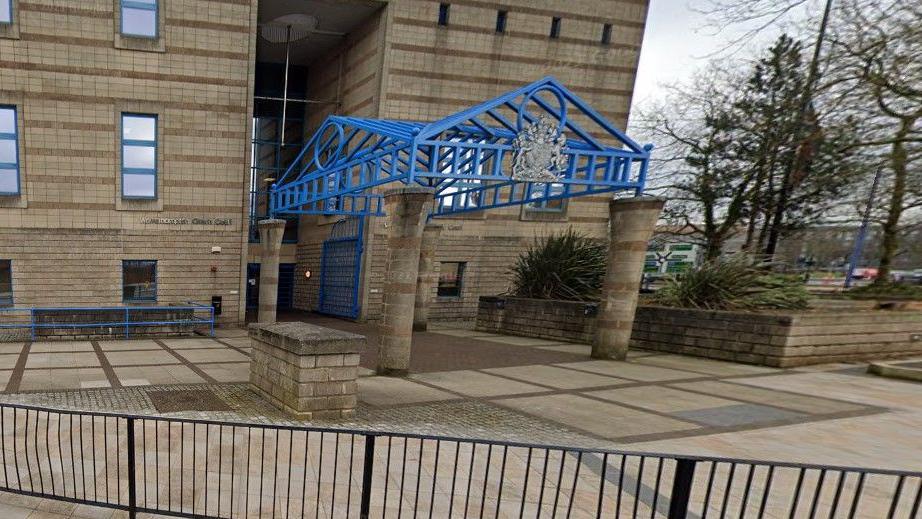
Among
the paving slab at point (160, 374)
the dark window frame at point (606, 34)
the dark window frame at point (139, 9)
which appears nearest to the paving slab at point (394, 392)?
the paving slab at point (160, 374)

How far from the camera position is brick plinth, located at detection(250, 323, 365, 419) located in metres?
5.18

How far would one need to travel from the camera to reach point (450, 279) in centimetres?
1706

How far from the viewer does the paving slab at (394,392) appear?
6.21m

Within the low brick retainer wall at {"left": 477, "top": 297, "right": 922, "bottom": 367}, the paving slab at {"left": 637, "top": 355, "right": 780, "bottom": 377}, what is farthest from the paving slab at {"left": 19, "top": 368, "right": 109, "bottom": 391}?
the low brick retainer wall at {"left": 477, "top": 297, "right": 922, "bottom": 367}

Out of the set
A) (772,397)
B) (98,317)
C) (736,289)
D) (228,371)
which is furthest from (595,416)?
(98,317)

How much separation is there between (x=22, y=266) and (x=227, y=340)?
6735 mm

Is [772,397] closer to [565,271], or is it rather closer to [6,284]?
[565,271]

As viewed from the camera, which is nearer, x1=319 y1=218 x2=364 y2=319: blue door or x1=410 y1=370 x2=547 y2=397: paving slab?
x1=410 y1=370 x2=547 y2=397: paving slab

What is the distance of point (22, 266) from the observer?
490 inches

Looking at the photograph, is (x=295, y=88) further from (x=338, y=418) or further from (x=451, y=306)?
(x=338, y=418)

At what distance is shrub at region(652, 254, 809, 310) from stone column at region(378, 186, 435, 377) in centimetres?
716

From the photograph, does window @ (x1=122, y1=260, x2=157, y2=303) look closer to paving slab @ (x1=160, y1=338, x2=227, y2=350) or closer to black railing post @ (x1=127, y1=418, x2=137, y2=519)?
paving slab @ (x1=160, y1=338, x2=227, y2=350)

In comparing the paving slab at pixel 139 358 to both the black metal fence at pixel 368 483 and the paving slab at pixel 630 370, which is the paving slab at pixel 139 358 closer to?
the black metal fence at pixel 368 483

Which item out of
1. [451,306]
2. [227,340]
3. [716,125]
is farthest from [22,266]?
[716,125]
